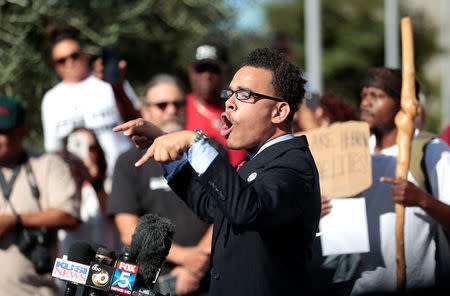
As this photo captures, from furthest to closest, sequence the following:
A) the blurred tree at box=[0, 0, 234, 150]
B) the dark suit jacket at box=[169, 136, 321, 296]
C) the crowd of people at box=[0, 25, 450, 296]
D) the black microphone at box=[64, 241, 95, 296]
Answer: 1. the blurred tree at box=[0, 0, 234, 150]
2. the crowd of people at box=[0, 25, 450, 296]
3. the black microphone at box=[64, 241, 95, 296]
4. the dark suit jacket at box=[169, 136, 321, 296]

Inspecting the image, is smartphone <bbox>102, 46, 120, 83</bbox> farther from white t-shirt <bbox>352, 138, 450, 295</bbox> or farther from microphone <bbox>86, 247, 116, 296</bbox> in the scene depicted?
microphone <bbox>86, 247, 116, 296</bbox>

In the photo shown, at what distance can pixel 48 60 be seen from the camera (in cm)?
898

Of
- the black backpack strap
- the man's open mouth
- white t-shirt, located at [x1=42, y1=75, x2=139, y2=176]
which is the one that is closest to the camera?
the man's open mouth

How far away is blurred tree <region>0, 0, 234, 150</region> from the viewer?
331 inches

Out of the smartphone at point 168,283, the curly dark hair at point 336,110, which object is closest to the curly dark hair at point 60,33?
the curly dark hair at point 336,110

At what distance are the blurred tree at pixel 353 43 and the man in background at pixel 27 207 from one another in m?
34.3

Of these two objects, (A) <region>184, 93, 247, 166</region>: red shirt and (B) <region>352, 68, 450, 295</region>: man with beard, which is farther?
(A) <region>184, 93, 247, 166</region>: red shirt

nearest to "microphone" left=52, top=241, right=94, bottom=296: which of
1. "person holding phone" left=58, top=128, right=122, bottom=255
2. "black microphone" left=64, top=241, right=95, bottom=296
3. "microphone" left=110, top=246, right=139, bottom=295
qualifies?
"black microphone" left=64, top=241, right=95, bottom=296

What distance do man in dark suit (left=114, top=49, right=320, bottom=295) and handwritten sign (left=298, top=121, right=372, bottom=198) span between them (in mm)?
1384

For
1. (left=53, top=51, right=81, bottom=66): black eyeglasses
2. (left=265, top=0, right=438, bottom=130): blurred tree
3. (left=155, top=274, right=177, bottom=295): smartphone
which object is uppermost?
(left=265, top=0, right=438, bottom=130): blurred tree

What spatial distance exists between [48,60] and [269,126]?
6636 mm

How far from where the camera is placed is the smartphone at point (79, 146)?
564 centimetres

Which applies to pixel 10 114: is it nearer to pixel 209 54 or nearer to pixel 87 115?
pixel 87 115

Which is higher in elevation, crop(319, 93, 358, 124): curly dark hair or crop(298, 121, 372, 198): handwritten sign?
crop(319, 93, 358, 124): curly dark hair
